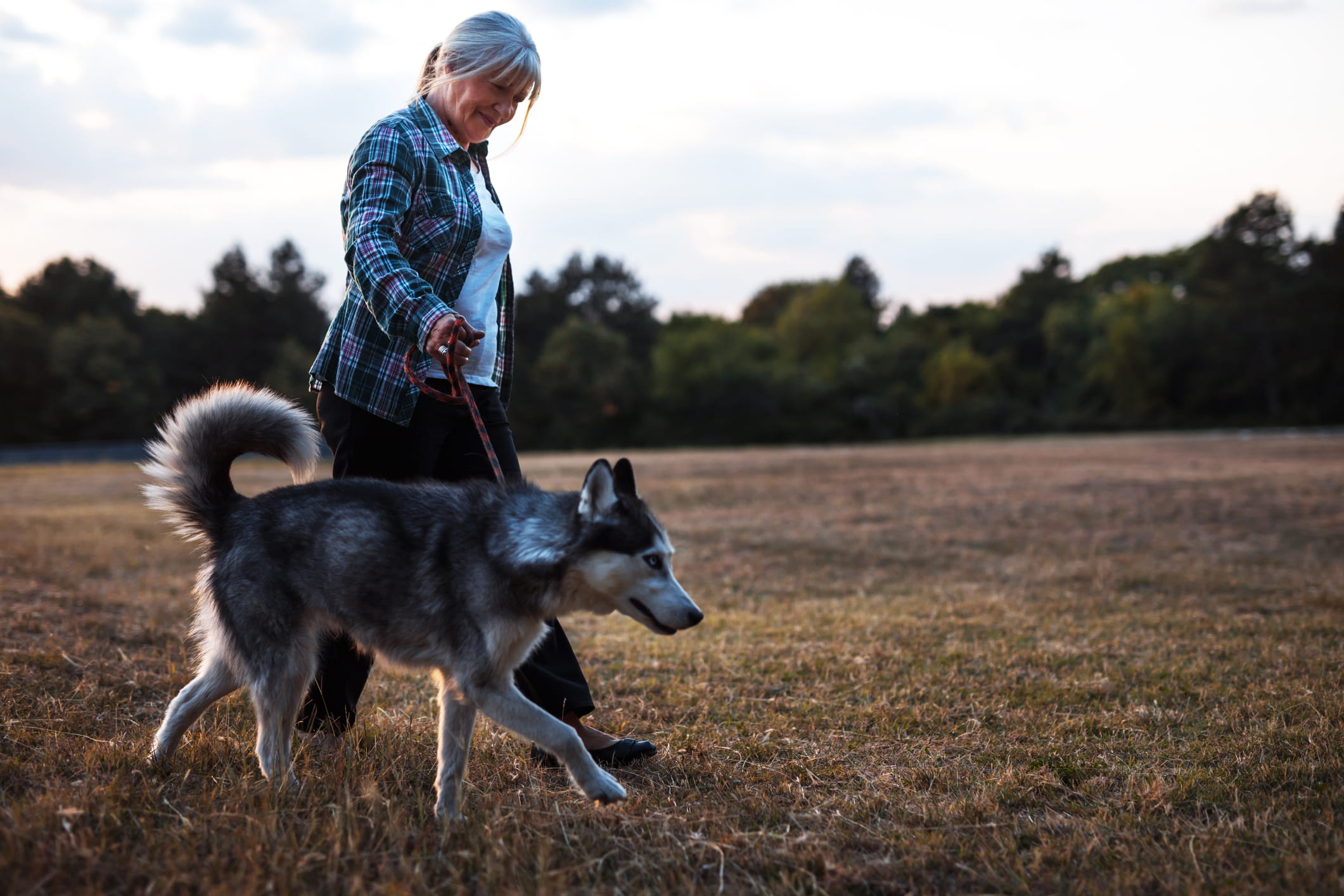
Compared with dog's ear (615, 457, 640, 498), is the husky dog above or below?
below

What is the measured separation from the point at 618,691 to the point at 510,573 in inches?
90.2

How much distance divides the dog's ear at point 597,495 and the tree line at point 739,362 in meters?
50.5

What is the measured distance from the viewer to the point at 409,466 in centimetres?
407

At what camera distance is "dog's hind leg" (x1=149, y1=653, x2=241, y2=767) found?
3.69 m

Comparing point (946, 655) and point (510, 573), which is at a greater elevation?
point (510, 573)

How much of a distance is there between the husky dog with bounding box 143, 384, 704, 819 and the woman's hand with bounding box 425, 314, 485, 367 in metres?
0.54

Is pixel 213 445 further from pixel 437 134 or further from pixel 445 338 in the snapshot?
pixel 437 134

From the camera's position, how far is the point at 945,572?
945 centimetres

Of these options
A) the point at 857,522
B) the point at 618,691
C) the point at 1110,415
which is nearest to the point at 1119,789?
the point at 618,691

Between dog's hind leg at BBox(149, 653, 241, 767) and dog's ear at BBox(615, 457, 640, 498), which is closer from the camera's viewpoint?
dog's ear at BBox(615, 457, 640, 498)

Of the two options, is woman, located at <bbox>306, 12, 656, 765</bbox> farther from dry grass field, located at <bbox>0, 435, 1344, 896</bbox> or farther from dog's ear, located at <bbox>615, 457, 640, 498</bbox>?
dog's ear, located at <bbox>615, 457, 640, 498</bbox>

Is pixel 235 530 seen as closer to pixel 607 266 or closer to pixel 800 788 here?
pixel 800 788

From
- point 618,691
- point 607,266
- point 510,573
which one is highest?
point 607,266

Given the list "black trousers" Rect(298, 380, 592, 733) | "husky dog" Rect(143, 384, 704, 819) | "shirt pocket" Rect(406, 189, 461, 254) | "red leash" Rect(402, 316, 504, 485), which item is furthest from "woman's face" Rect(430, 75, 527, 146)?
"husky dog" Rect(143, 384, 704, 819)
